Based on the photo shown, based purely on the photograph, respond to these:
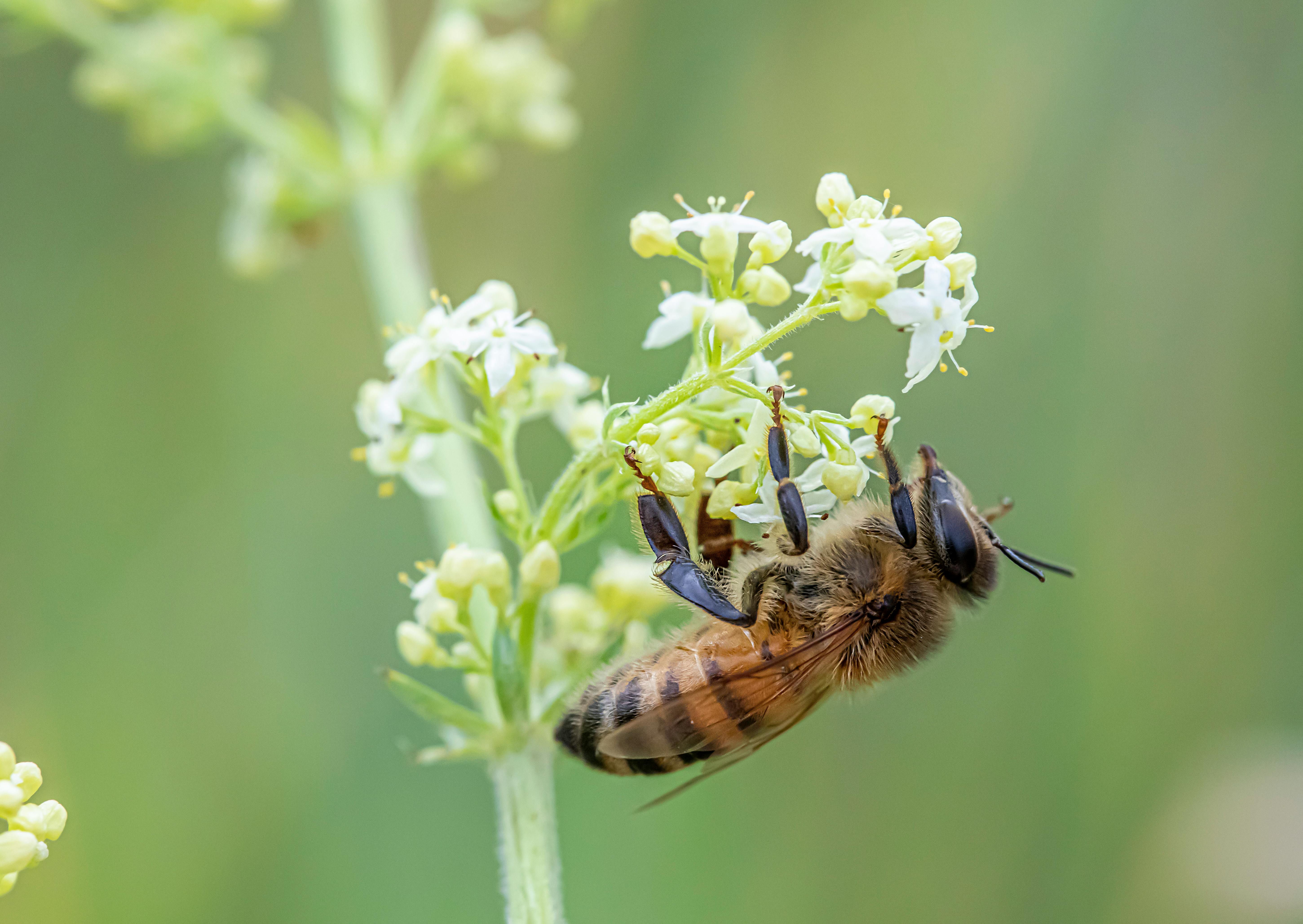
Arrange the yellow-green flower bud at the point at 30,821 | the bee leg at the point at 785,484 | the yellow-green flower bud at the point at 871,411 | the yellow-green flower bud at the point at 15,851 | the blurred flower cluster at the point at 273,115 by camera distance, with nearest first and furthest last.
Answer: the yellow-green flower bud at the point at 15,851 → the yellow-green flower bud at the point at 30,821 → the bee leg at the point at 785,484 → the yellow-green flower bud at the point at 871,411 → the blurred flower cluster at the point at 273,115

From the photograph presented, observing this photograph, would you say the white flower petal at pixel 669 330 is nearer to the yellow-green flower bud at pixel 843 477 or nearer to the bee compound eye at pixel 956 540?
the yellow-green flower bud at pixel 843 477

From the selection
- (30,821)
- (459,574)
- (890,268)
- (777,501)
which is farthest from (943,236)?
(30,821)

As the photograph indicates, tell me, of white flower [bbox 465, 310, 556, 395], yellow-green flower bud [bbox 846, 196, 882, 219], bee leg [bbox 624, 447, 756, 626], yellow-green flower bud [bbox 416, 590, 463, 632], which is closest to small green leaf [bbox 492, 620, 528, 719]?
yellow-green flower bud [bbox 416, 590, 463, 632]

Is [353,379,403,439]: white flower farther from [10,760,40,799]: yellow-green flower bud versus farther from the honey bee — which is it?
[10,760,40,799]: yellow-green flower bud

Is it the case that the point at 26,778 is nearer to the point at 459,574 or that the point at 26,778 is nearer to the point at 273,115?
the point at 459,574

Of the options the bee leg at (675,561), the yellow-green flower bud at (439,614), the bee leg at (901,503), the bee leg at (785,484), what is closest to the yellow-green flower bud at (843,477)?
A: the bee leg at (785,484)
